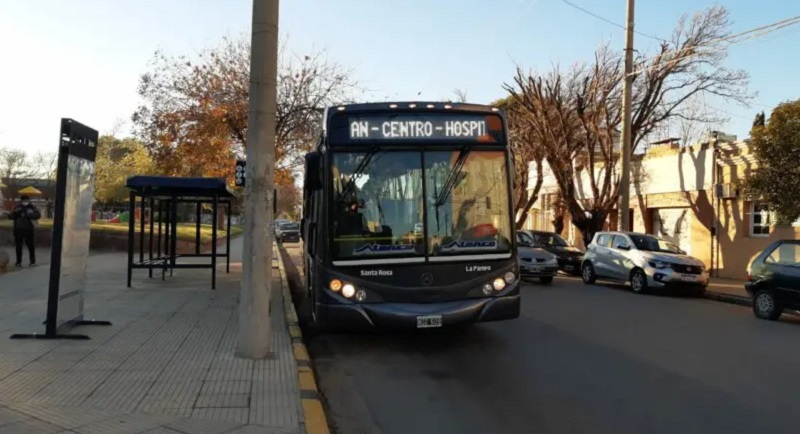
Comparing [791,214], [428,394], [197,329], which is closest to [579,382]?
[428,394]

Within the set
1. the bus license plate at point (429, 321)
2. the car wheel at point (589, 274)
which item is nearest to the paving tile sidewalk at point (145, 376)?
the bus license plate at point (429, 321)

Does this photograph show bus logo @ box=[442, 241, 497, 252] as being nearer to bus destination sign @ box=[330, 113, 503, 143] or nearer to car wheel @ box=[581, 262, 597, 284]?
bus destination sign @ box=[330, 113, 503, 143]

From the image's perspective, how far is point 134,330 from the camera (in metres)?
8.62

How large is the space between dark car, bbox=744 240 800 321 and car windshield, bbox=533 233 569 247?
1054cm

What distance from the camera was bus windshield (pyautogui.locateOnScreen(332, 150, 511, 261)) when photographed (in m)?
8.05

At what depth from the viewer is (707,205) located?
22281mm

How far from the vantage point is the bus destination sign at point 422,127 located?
814cm

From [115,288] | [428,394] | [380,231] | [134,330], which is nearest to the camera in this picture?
[428,394]

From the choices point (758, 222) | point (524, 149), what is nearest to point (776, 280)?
point (758, 222)

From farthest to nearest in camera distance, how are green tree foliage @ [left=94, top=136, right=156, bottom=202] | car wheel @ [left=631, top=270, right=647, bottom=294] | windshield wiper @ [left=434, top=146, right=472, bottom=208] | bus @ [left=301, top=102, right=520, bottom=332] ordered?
green tree foliage @ [left=94, top=136, right=156, bottom=202]
car wheel @ [left=631, top=270, right=647, bottom=294]
windshield wiper @ [left=434, top=146, right=472, bottom=208]
bus @ [left=301, top=102, right=520, bottom=332]

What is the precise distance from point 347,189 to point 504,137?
7.10 feet

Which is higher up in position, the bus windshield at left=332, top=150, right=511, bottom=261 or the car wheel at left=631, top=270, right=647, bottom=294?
the bus windshield at left=332, top=150, right=511, bottom=261

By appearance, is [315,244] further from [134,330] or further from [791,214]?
[791,214]

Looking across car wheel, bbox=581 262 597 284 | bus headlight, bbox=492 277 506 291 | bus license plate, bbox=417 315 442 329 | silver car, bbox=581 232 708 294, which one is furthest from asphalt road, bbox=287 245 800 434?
car wheel, bbox=581 262 597 284
